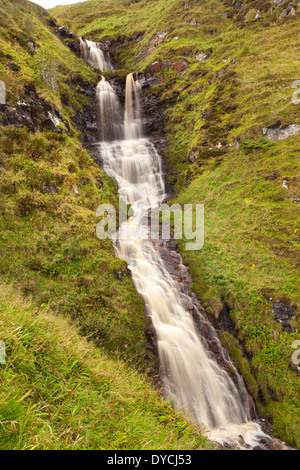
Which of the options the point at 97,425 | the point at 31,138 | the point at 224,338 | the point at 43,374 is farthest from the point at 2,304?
the point at 31,138

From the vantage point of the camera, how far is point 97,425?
2.85 metres

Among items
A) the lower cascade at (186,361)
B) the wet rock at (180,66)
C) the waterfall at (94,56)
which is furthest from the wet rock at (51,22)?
the lower cascade at (186,361)

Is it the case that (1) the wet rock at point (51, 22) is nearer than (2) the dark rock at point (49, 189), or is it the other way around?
(2) the dark rock at point (49, 189)

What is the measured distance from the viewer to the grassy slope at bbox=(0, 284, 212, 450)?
7.41 ft

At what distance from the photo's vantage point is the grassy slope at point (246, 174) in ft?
28.7

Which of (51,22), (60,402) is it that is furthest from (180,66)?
(60,402)

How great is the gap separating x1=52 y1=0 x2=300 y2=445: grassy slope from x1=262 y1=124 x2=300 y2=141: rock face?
1.38 feet

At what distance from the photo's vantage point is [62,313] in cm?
687

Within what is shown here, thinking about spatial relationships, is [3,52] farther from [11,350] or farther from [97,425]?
[97,425]

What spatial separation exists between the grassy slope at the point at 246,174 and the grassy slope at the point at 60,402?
5860 millimetres

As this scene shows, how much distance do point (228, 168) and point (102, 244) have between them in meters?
10.8

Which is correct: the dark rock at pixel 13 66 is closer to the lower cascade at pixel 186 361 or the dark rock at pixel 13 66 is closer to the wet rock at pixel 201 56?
the lower cascade at pixel 186 361

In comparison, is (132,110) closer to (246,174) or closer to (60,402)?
(246,174)

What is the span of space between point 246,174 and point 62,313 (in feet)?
43.5
